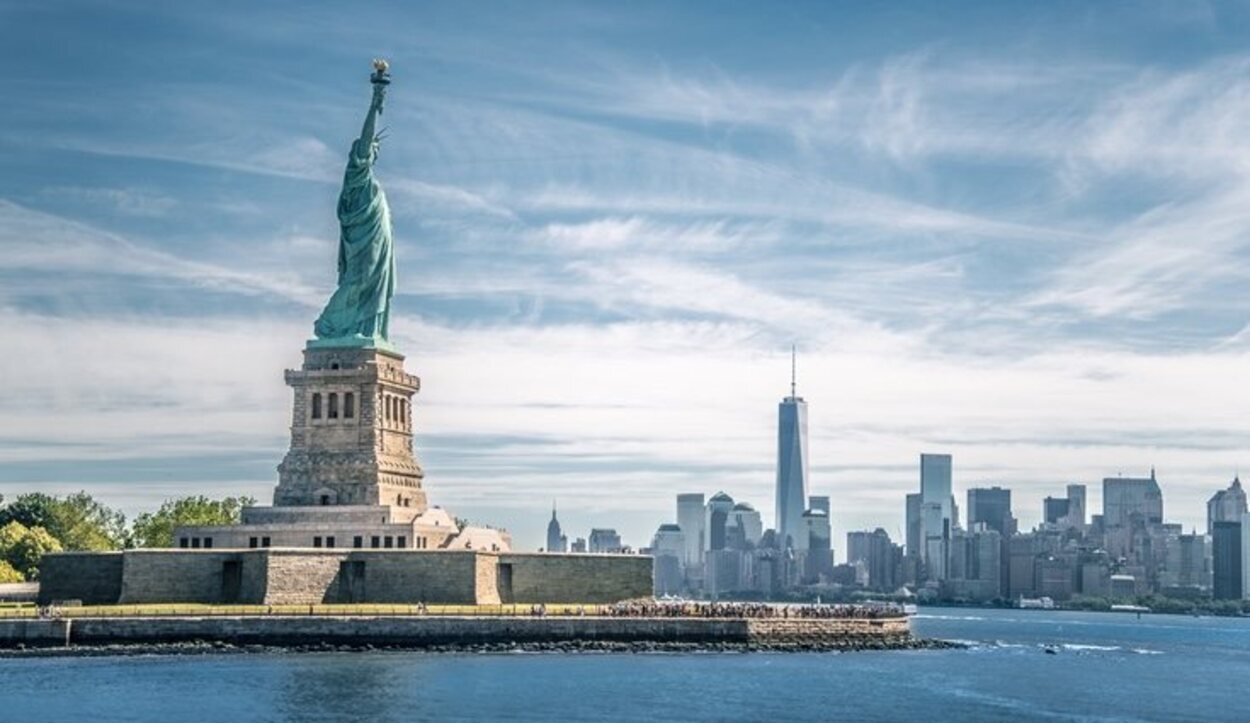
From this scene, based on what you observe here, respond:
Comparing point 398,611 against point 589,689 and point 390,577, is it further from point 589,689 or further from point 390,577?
point 589,689

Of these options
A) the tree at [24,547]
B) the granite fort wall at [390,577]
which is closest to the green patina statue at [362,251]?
the granite fort wall at [390,577]

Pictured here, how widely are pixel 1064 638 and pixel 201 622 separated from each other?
3882 inches

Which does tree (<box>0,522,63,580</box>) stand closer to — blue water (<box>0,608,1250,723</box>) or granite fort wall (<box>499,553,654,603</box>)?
granite fort wall (<box>499,553,654,603</box>)

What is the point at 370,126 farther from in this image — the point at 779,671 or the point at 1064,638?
the point at 1064,638

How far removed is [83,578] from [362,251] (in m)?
27.8

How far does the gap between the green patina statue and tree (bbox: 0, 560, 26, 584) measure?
26626 millimetres

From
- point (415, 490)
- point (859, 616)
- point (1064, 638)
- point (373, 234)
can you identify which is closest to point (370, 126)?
point (373, 234)

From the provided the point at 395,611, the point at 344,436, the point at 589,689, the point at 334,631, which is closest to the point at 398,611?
the point at 395,611

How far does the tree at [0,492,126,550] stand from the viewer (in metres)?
153

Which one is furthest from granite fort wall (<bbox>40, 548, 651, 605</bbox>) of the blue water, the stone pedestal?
the blue water

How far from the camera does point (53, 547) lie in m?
144

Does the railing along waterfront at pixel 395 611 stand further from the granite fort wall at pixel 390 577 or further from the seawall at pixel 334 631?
the granite fort wall at pixel 390 577

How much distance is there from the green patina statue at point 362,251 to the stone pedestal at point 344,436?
190 centimetres

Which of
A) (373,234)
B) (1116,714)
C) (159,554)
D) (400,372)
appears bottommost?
(1116,714)
